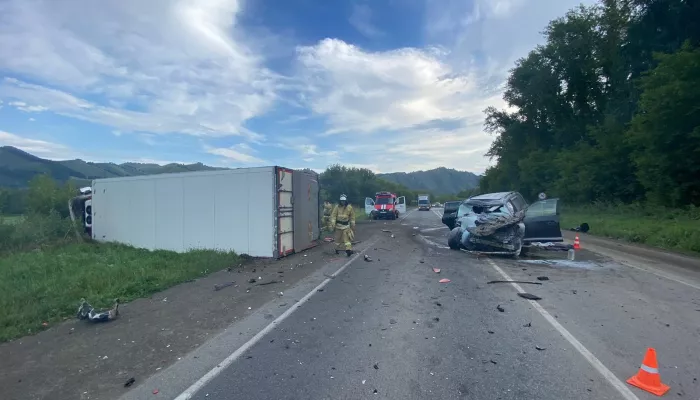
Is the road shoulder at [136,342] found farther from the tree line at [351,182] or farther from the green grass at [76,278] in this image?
the tree line at [351,182]

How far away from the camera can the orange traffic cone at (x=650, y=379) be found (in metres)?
3.61

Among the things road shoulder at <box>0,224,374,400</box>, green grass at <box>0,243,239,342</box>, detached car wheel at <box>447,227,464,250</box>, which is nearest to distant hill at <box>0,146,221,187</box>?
green grass at <box>0,243,239,342</box>

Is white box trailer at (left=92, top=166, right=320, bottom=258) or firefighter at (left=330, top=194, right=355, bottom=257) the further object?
firefighter at (left=330, top=194, right=355, bottom=257)

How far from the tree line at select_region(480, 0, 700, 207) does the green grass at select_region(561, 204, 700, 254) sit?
4.31 feet

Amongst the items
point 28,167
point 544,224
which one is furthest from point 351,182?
point 544,224

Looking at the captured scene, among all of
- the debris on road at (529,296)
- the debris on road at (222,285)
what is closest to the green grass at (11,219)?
the debris on road at (222,285)

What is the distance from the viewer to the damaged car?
1231 centimetres

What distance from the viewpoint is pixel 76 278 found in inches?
336

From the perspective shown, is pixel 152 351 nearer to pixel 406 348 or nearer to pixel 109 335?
pixel 109 335

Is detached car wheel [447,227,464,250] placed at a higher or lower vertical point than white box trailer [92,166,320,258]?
lower

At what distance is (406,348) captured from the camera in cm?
473

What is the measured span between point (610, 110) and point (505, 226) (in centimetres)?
2944

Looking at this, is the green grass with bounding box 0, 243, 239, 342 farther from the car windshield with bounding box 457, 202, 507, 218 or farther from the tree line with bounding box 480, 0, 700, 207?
the tree line with bounding box 480, 0, 700, 207

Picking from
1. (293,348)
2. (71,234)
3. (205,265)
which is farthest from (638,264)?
(71,234)
